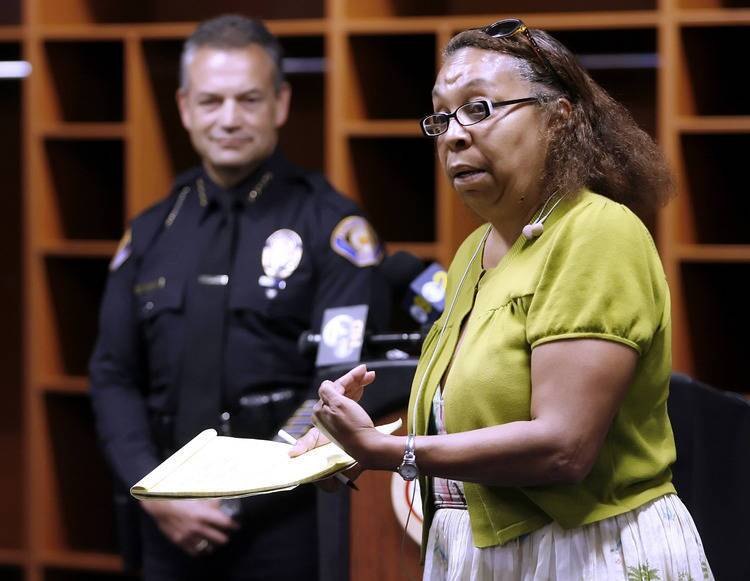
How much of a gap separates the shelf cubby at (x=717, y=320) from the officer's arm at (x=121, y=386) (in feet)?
4.27

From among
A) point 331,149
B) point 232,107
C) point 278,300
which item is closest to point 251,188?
point 232,107

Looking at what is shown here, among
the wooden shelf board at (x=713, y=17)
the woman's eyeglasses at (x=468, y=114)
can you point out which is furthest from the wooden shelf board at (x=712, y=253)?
the woman's eyeglasses at (x=468, y=114)

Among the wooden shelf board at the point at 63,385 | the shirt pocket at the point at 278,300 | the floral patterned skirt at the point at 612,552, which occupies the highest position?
the shirt pocket at the point at 278,300

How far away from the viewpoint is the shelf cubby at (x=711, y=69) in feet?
9.24

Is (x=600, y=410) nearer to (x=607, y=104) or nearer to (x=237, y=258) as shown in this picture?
(x=607, y=104)

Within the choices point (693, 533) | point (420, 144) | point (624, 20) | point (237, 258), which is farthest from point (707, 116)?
point (693, 533)

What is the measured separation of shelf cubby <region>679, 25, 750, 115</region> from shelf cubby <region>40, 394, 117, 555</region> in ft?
5.86

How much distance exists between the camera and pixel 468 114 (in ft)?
4.48

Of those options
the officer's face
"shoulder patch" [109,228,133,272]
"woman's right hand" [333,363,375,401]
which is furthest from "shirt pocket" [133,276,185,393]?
"woman's right hand" [333,363,375,401]

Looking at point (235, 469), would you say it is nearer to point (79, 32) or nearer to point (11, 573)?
point (79, 32)

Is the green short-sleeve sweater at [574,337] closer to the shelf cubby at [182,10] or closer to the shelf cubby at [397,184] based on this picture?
the shelf cubby at [397,184]

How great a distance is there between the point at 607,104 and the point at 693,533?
52 cm

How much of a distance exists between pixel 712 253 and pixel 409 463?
5.60 feet

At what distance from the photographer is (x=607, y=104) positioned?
1.42 meters
